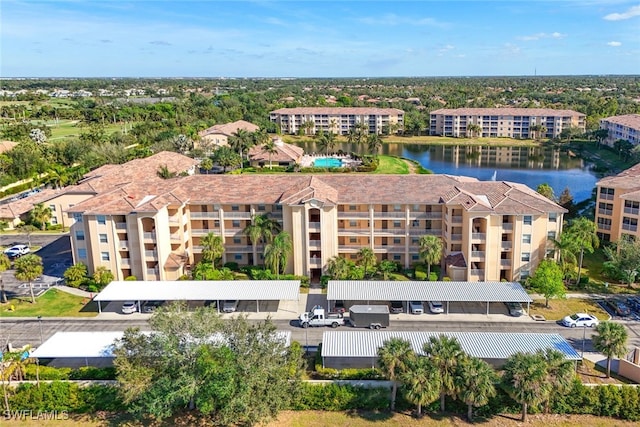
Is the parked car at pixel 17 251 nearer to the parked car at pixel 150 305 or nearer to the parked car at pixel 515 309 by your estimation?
the parked car at pixel 150 305

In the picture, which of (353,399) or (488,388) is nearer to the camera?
(488,388)

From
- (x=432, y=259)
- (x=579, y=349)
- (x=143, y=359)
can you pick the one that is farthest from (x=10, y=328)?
(x=579, y=349)

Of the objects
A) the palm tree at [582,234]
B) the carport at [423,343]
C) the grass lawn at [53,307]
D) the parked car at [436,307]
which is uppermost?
the palm tree at [582,234]

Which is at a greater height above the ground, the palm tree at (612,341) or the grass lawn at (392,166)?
the grass lawn at (392,166)

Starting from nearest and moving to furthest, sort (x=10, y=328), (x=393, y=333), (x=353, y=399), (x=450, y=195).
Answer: (x=353, y=399), (x=393, y=333), (x=10, y=328), (x=450, y=195)

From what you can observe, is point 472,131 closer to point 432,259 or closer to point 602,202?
point 602,202

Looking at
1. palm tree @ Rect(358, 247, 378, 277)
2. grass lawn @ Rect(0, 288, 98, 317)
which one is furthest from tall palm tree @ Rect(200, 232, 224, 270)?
palm tree @ Rect(358, 247, 378, 277)

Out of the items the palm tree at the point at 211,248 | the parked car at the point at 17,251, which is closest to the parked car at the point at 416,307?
the palm tree at the point at 211,248

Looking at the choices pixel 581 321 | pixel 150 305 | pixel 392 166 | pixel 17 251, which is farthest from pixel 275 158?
pixel 581 321
